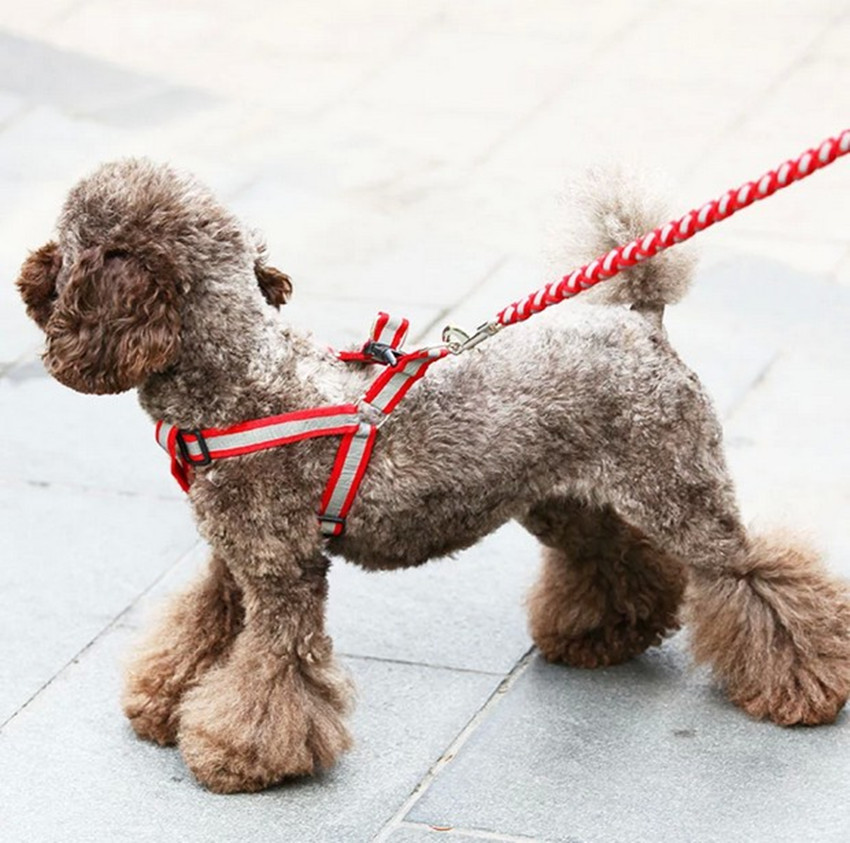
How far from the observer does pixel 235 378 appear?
4.44 m

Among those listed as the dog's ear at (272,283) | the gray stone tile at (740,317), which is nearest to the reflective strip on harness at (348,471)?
the dog's ear at (272,283)

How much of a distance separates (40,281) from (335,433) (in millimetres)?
767

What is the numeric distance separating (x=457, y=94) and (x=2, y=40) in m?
2.65

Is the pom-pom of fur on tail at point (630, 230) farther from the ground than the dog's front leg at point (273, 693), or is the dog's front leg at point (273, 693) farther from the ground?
the pom-pom of fur on tail at point (630, 230)

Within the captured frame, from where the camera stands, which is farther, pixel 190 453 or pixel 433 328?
pixel 433 328

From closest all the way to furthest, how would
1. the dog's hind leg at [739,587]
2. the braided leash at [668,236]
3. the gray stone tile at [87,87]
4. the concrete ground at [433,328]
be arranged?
the braided leash at [668,236]
the concrete ground at [433,328]
the dog's hind leg at [739,587]
the gray stone tile at [87,87]

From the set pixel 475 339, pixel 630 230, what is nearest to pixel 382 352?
pixel 475 339

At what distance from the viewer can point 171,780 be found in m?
4.72

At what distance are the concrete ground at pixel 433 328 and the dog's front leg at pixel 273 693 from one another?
94 mm

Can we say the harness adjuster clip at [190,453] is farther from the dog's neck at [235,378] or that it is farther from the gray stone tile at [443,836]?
the gray stone tile at [443,836]

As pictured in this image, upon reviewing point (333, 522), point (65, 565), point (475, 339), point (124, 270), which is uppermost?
point (124, 270)

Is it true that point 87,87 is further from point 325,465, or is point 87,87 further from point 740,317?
point 325,465

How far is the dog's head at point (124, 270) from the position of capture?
4238mm

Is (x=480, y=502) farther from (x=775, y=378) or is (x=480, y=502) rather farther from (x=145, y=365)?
(x=775, y=378)
